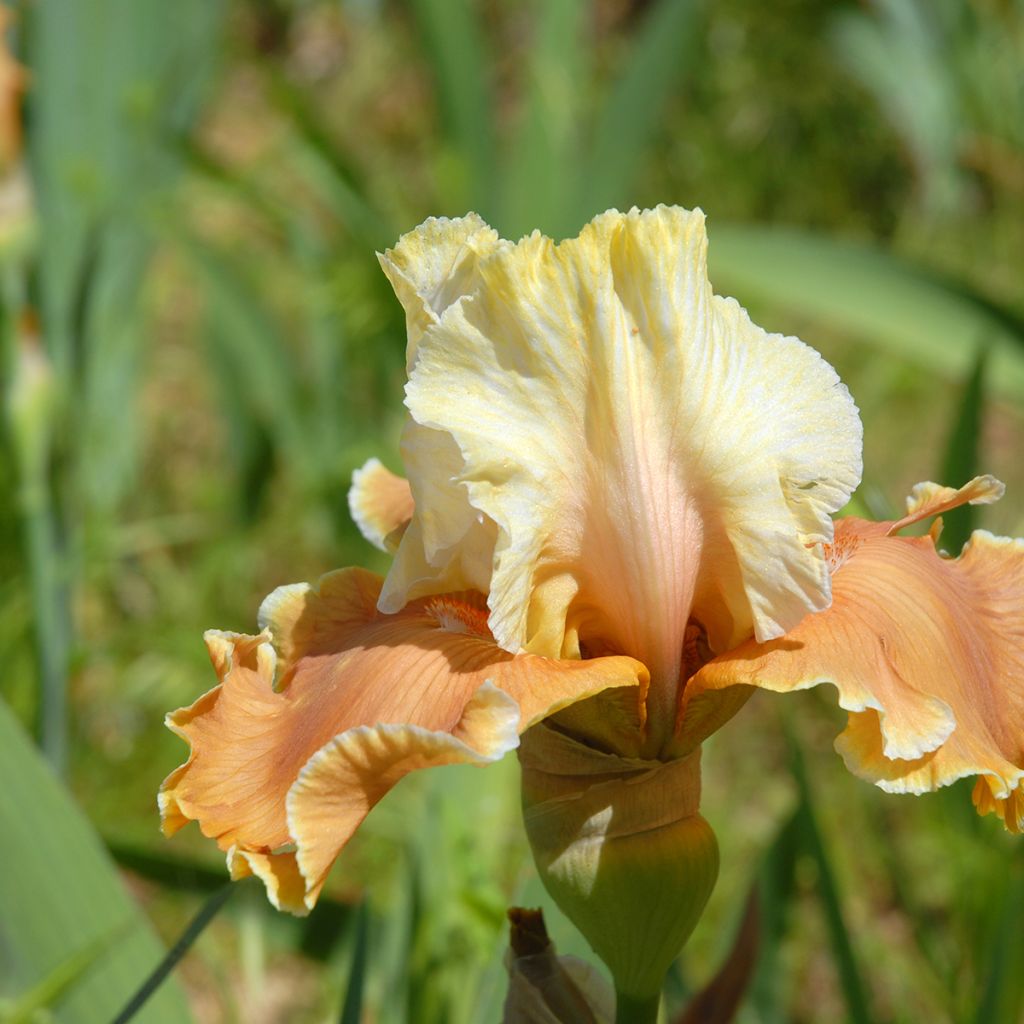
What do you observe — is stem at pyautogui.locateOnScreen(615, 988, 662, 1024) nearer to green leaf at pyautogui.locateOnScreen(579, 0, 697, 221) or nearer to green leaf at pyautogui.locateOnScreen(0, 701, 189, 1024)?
green leaf at pyautogui.locateOnScreen(0, 701, 189, 1024)

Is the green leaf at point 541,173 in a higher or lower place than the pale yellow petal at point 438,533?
lower

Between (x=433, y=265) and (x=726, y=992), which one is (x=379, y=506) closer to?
(x=433, y=265)

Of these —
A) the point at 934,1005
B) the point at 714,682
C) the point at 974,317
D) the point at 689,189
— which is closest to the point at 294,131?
the point at 974,317

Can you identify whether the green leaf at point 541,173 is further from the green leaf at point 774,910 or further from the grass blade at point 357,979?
the grass blade at point 357,979

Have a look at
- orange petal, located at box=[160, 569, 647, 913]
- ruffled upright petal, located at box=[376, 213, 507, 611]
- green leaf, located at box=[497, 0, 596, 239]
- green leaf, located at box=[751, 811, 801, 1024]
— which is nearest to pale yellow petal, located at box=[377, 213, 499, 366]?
ruffled upright petal, located at box=[376, 213, 507, 611]

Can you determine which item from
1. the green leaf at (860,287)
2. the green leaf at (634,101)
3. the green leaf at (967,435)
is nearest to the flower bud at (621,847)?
the green leaf at (967,435)

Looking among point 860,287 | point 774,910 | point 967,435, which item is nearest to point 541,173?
point 860,287
